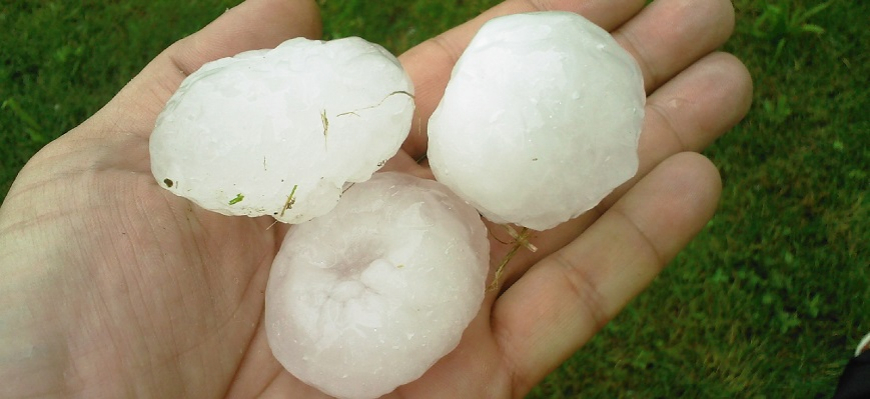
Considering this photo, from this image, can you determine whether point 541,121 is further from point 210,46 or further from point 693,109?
point 210,46

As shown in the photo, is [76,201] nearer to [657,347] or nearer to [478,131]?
[478,131]

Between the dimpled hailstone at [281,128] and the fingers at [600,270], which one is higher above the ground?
the dimpled hailstone at [281,128]

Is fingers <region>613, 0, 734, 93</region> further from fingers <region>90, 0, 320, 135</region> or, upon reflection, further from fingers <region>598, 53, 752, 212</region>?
fingers <region>90, 0, 320, 135</region>

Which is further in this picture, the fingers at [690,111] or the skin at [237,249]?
the fingers at [690,111]

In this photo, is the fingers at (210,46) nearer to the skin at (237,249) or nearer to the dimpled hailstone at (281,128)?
the skin at (237,249)

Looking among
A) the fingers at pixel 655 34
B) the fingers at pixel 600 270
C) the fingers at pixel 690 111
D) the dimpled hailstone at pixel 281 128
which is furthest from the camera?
the fingers at pixel 655 34

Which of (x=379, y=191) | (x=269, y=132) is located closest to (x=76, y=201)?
(x=269, y=132)

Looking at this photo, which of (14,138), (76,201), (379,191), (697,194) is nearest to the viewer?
(76,201)

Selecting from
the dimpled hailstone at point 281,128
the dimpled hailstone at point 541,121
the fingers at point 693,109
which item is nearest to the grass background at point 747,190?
the fingers at point 693,109
